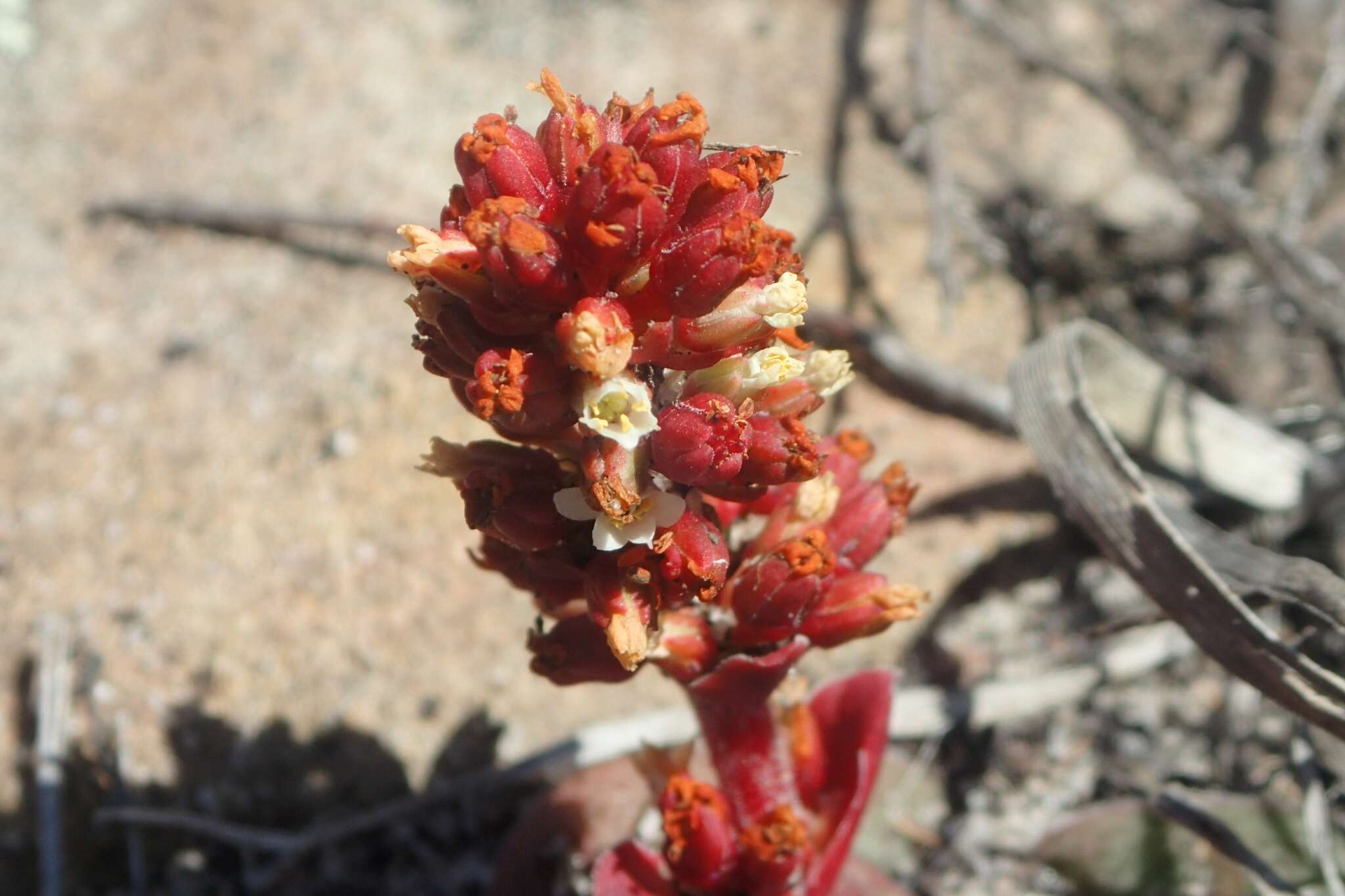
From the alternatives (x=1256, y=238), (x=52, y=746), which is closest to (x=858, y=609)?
(x=1256, y=238)

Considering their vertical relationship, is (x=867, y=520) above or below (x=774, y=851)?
above

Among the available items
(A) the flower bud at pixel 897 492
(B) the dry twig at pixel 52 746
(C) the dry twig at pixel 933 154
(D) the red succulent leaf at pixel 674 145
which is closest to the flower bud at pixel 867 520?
(A) the flower bud at pixel 897 492

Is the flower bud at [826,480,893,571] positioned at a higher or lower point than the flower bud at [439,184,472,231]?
lower

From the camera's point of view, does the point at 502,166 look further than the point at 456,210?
No

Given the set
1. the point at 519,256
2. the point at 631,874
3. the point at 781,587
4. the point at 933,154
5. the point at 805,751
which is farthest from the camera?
the point at 933,154

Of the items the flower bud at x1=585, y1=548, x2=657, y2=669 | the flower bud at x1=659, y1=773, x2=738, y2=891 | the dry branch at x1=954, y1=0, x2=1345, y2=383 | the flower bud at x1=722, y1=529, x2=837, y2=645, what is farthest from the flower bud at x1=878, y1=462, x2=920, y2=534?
the dry branch at x1=954, y1=0, x2=1345, y2=383

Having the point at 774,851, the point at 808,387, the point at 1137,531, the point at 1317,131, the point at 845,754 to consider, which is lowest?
the point at 774,851

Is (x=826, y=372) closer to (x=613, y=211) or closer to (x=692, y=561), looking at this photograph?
(x=692, y=561)

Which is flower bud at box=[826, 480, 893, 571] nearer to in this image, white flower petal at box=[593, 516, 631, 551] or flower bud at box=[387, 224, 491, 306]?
white flower petal at box=[593, 516, 631, 551]
